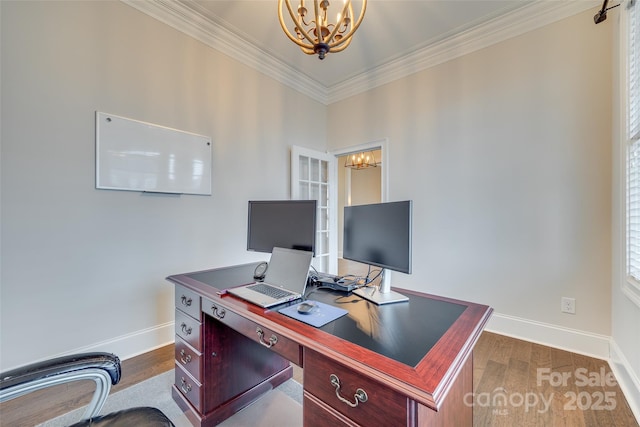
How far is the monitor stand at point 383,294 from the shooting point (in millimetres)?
1233

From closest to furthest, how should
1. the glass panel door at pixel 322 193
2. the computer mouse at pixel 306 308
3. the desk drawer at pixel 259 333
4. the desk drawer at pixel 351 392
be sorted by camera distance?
the desk drawer at pixel 351 392 < the desk drawer at pixel 259 333 < the computer mouse at pixel 306 308 < the glass panel door at pixel 322 193

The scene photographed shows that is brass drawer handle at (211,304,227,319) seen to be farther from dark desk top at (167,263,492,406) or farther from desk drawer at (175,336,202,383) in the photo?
desk drawer at (175,336,202,383)

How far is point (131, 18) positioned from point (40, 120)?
3.59ft

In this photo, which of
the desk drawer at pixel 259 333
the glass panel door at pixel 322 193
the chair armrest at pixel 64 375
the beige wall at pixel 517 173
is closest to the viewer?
the chair armrest at pixel 64 375

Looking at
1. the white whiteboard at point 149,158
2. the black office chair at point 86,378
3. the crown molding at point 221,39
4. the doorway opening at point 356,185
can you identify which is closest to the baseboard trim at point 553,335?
the black office chair at point 86,378

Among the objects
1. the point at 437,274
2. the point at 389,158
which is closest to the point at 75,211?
the point at 389,158

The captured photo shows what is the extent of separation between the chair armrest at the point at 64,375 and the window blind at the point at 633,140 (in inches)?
107

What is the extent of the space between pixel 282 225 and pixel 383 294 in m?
0.71

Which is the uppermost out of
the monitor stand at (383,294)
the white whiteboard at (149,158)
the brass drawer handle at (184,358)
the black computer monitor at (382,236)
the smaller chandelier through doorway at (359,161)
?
the smaller chandelier through doorway at (359,161)

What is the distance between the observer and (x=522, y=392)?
169 cm

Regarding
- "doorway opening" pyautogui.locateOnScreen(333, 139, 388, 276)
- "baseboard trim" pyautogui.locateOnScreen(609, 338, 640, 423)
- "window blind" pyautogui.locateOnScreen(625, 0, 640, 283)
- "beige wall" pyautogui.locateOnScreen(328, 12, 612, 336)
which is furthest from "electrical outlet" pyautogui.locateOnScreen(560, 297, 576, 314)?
"doorway opening" pyautogui.locateOnScreen(333, 139, 388, 276)

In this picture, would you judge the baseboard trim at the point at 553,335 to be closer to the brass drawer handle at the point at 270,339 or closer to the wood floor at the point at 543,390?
the wood floor at the point at 543,390

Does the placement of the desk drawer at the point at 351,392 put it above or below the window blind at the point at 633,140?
below

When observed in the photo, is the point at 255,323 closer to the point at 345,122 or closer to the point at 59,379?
the point at 59,379
